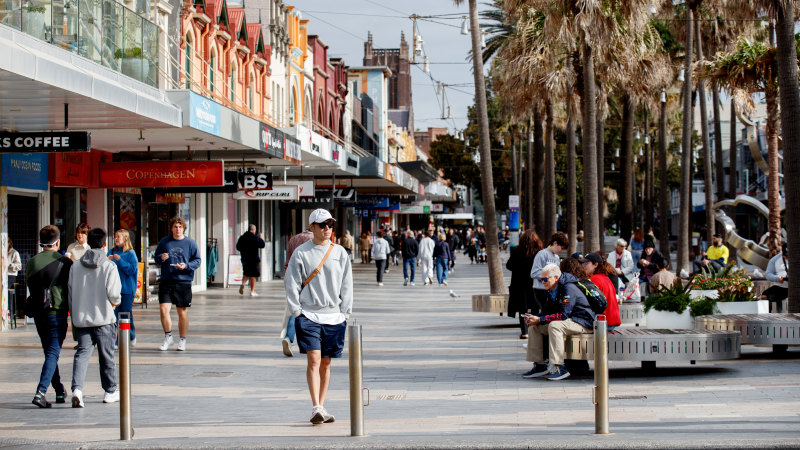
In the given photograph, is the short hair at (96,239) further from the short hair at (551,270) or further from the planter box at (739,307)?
the planter box at (739,307)

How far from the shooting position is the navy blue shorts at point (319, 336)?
852 centimetres

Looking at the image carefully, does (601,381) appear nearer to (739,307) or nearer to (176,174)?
(739,307)

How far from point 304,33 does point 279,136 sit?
54.5 feet

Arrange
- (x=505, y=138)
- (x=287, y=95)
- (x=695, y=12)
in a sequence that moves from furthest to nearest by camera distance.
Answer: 1. (x=505, y=138)
2. (x=287, y=95)
3. (x=695, y=12)

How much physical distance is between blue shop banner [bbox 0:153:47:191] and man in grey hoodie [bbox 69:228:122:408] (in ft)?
24.9

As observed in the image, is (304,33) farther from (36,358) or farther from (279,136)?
(36,358)

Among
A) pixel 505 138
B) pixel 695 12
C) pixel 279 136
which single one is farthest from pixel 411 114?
pixel 279 136

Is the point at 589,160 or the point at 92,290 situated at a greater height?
the point at 589,160

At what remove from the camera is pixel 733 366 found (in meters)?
12.4

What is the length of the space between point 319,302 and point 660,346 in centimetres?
434

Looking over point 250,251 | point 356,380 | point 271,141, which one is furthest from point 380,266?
point 356,380

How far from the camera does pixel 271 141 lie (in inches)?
861

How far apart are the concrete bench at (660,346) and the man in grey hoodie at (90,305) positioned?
484 centimetres

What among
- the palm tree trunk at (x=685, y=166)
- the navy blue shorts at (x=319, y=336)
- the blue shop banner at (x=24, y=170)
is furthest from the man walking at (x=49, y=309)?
the palm tree trunk at (x=685, y=166)
